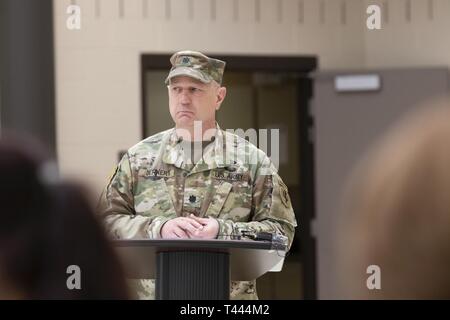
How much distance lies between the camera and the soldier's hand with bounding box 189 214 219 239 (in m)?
2.20

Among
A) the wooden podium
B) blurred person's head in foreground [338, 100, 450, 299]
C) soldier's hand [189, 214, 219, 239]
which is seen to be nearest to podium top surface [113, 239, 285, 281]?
the wooden podium

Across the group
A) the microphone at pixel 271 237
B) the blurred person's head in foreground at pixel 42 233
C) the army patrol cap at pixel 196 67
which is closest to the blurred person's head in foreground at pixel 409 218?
the blurred person's head in foreground at pixel 42 233

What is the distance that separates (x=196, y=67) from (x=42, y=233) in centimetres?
146

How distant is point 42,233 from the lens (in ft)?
3.28

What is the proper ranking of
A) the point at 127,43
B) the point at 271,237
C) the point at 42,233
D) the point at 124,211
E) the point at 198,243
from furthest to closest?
the point at 127,43, the point at 124,211, the point at 271,237, the point at 198,243, the point at 42,233

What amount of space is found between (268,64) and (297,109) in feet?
1.27

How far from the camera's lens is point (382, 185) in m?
1.17

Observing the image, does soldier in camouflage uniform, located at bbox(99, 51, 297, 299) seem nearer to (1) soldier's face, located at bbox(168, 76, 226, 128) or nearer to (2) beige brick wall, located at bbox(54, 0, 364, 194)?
(1) soldier's face, located at bbox(168, 76, 226, 128)

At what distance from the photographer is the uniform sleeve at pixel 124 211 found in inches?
89.4

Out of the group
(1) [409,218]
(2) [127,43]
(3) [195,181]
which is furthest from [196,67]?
(2) [127,43]

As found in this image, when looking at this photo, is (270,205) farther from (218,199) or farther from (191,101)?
(191,101)
